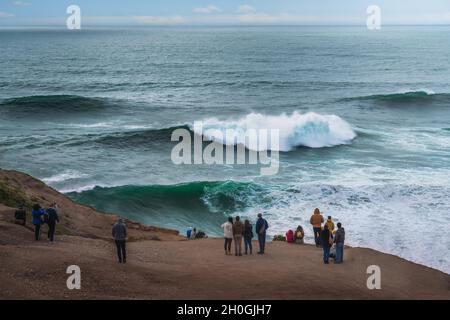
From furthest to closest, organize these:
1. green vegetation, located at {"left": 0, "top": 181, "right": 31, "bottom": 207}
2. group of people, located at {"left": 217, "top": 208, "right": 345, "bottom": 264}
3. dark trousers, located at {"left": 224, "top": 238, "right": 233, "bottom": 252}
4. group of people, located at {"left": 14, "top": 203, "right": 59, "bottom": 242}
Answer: green vegetation, located at {"left": 0, "top": 181, "right": 31, "bottom": 207}, dark trousers, located at {"left": 224, "top": 238, "right": 233, "bottom": 252}, group of people, located at {"left": 217, "top": 208, "right": 345, "bottom": 264}, group of people, located at {"left": 14, "top": 203, "right": 59, "bottom": 242}

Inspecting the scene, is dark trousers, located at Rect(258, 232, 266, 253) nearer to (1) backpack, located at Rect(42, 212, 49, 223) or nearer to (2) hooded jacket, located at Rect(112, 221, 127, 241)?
(2) hooded jacket, located at Rect(112, 221, 127, 241)

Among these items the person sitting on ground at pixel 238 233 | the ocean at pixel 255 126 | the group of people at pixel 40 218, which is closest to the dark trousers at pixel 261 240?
the person sitting on ground at pixel 238 233

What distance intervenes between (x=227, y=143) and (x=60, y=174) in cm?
1258

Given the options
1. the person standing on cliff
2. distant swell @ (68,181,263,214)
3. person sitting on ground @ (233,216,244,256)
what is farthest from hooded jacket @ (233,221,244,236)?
distant swell @ (68,181,263,214)

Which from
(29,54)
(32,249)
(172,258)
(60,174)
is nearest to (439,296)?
(172,258)

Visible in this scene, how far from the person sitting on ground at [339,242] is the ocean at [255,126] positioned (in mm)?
4310

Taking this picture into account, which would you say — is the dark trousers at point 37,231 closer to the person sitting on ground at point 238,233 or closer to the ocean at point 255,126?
the person sitting on ground at point 238,233

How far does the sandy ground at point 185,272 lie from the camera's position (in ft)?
38.1

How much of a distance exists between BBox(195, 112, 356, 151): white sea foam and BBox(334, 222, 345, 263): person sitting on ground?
20219 mm

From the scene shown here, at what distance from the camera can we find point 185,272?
514 inches

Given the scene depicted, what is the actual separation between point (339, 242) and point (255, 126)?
27.2 meters

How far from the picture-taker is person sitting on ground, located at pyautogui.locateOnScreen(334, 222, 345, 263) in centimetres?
1445

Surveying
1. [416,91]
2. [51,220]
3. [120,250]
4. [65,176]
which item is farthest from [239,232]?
[416,91]

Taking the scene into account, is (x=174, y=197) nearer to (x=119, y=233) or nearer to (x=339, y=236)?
(x=119, y=233)
